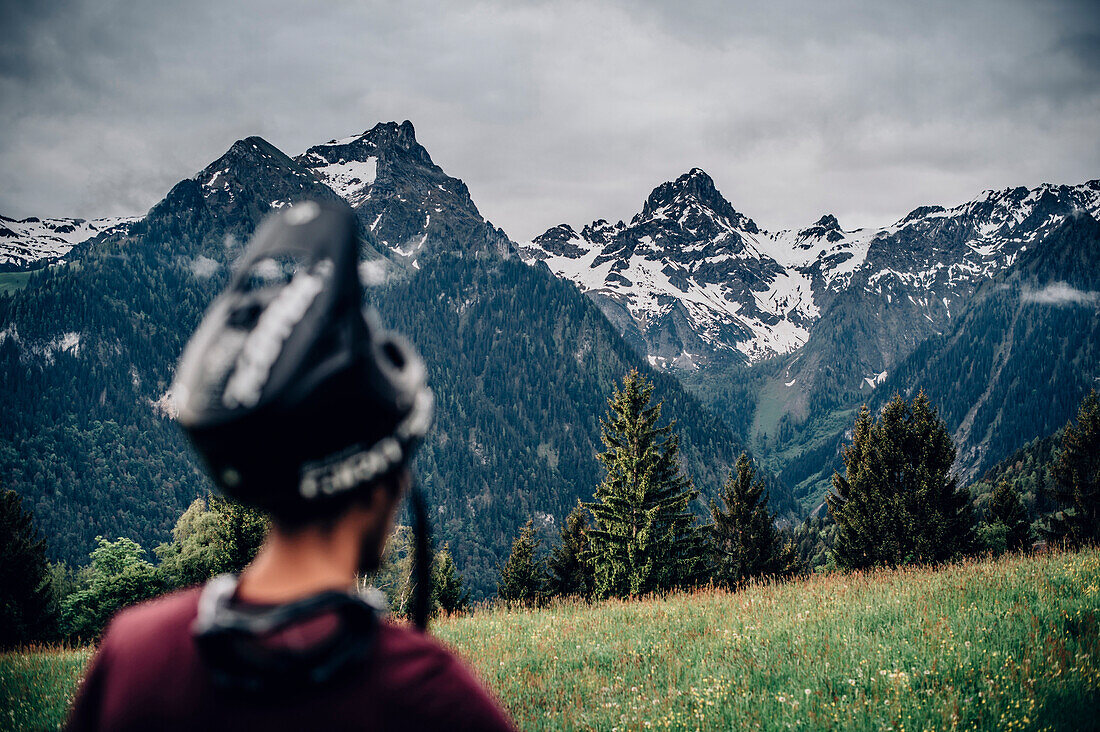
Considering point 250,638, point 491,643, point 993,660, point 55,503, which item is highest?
point 250,638

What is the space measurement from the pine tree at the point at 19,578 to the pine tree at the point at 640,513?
35.7m

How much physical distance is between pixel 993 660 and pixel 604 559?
81.5 ft

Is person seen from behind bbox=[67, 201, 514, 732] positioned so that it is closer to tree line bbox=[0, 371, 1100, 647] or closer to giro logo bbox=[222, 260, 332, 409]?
giro logo bbox=[222, 260, 332, 409]

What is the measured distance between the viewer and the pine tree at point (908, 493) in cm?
3622

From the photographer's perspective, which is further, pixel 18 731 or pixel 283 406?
pixel 18 731

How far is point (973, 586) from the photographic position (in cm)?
995

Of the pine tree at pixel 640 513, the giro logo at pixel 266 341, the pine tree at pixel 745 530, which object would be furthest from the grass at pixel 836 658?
the pine tree at pixel 745 530

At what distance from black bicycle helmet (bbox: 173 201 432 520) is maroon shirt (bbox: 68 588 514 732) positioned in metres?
0.36

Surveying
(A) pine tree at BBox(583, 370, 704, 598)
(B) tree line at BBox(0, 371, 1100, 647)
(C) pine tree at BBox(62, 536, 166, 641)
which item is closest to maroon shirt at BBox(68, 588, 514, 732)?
(B) tree line at BBox(0, 371, 1100, 647)

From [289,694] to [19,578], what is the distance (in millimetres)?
53217

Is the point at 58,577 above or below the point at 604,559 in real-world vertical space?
below

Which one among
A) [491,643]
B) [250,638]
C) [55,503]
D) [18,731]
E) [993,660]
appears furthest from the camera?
[55,503]

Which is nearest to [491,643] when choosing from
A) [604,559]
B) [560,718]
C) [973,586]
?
[560,718]

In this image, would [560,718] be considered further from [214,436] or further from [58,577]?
[58,577]
